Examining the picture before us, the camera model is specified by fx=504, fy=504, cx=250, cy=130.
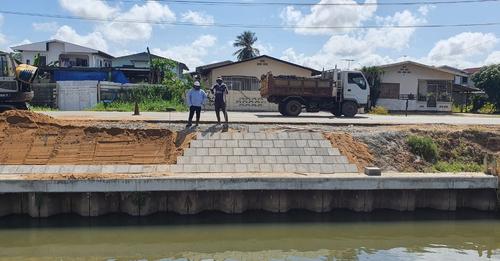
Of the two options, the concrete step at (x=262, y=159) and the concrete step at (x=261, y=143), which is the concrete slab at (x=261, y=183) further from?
the concrete step at (x=261, y=143)

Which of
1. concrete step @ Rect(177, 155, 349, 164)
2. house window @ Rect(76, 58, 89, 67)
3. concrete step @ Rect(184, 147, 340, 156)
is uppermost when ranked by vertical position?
house window @ Rect(76, 58, 89, 67)

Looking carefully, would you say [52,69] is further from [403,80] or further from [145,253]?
[145,253]

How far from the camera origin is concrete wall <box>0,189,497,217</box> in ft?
39.0

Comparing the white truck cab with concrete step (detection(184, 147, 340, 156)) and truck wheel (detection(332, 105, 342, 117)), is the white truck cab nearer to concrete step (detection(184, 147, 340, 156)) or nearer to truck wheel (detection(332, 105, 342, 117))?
truck wheel (detection(332, 105, 342, 117))

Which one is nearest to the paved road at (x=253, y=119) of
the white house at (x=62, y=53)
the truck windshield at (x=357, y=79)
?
the truck windshield at (x=357, y=79)

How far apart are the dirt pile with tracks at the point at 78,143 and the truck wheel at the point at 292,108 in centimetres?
988

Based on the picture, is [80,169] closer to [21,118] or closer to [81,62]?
[21,118]

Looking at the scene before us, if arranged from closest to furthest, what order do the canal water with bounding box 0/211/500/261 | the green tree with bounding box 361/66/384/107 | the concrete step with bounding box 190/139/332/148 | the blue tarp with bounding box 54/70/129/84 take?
the canal water with bounding box 0/211/500/261
the concrete step with bounding box 190/139/332/148
the blue tarp with bounding box 54/70/129/84
the green tree with bounding box 361/66/384/107

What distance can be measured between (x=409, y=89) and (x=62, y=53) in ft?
101

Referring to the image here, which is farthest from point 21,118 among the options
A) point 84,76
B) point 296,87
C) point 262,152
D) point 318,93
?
point 84,76

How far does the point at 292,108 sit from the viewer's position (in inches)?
932

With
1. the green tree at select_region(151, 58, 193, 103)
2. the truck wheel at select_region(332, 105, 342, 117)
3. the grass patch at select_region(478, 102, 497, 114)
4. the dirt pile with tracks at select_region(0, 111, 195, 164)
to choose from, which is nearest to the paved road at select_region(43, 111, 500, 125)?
the dirt pile with tracks at select_region(0, 111, 195, 164)

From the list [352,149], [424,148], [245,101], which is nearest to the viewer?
[352,149]

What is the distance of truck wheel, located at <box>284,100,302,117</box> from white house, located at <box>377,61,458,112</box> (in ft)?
53.1
